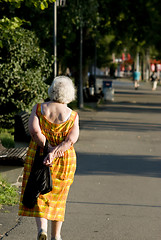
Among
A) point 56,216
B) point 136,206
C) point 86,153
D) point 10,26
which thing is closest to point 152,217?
point 136,206

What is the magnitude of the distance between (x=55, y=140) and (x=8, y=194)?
2.46 metres

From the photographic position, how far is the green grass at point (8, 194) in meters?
7.46

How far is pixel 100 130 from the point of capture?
1705 cm

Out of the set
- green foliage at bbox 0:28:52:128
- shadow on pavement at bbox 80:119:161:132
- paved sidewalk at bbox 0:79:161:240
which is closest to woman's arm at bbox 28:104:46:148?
paved sidewalk at bbox 0:79:161:240

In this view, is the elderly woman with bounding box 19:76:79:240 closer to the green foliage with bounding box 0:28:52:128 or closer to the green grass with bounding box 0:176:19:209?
the green grass with bounding box 0:176:19:209

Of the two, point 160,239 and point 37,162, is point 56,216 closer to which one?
point 37,162

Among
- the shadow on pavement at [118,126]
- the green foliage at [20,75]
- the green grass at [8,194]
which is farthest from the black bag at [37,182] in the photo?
the shadow on pavement at [118,126]

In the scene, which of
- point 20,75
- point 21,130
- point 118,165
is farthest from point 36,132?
point 20,75

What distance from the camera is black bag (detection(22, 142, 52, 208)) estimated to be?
5.36 metres

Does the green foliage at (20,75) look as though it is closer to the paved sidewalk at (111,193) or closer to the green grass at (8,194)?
the paved sidewalk at (111,193)

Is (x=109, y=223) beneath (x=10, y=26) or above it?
beneath

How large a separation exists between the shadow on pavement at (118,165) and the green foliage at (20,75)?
357 cm

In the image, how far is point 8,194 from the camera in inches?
304

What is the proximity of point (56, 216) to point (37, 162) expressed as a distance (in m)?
0.56
